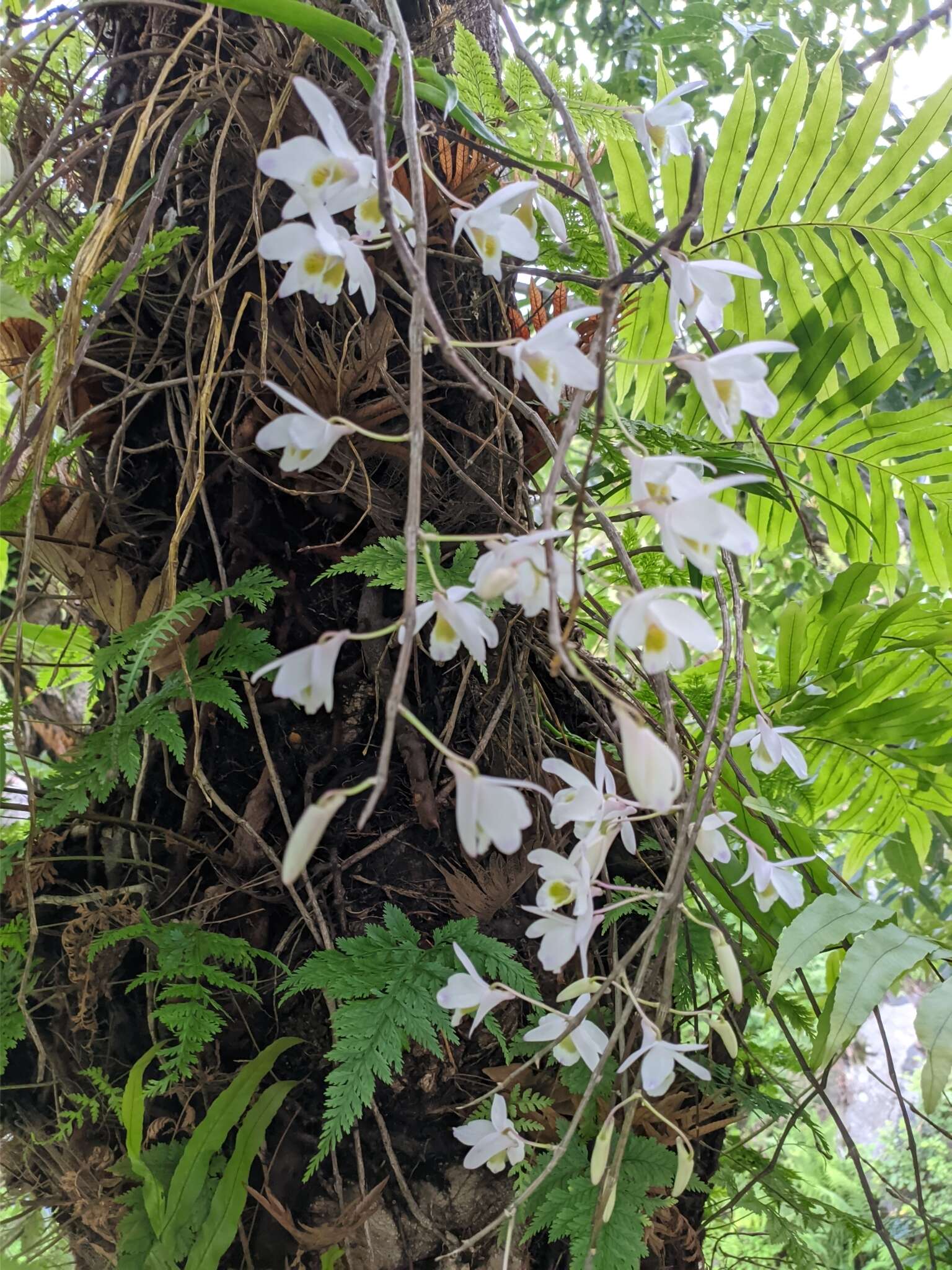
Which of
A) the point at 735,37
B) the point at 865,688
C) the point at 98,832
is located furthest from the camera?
the point at 735,37

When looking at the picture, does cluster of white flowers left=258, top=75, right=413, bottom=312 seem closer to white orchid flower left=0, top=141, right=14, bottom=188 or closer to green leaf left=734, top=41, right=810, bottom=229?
white orchid flower left=0, top=141, right=14, bottom=188

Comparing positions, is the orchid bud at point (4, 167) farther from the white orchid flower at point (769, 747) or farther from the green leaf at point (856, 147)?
the green leaf at point (856, 147)

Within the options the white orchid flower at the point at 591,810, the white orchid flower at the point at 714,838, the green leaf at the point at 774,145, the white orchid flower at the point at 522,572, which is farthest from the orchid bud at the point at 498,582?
the green leaf at the point at 774,145

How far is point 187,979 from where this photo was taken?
31.3 inches

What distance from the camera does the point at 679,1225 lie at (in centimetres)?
86

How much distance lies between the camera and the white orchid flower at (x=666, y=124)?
0.71 metres

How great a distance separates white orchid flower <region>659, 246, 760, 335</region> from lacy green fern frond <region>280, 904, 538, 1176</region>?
57 cm

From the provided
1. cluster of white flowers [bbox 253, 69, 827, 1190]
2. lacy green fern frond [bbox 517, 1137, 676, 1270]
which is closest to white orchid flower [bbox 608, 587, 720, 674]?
cluster of white flowers [bbox 253, 69, 827, 1190]

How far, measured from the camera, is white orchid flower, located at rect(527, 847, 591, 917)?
0.61m

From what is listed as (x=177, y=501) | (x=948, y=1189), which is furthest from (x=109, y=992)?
(x=948, y=1189)

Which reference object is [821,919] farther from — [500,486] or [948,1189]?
[948,1189]

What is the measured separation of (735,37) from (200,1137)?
2495 millimetres

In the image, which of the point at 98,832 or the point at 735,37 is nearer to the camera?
the point at 98,832

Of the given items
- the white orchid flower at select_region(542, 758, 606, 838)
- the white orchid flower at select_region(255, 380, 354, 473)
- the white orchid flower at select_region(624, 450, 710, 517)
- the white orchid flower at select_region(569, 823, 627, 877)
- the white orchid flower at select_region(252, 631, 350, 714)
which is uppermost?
the white orchid flower at select_region(255, 380, 354, 473)
